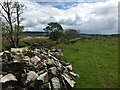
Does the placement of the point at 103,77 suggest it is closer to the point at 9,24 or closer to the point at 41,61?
the point at 41,61

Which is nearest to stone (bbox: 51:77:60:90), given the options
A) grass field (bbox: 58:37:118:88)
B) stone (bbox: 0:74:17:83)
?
grass field (bbox: 58:37:118:88)

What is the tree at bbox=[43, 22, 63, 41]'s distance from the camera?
72725 millimetres

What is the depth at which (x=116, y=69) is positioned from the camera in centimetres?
2375

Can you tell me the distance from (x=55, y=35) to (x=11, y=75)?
54.3 meters

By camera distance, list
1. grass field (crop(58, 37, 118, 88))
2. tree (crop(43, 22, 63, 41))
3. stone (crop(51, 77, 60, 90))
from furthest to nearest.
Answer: tree (crop(43, 22, 63, 41))
grass field (crop(58, 37, 118, 88))
stone (crop(51, 77, 60, 90))

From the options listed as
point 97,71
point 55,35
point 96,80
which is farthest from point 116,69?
point 55,35

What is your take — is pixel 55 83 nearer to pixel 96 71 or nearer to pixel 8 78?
pixel 8 78

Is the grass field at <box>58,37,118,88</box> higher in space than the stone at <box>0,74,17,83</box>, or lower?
lower

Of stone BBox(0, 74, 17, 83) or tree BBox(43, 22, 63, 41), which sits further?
tree BBox(43, 22, 63, 41)

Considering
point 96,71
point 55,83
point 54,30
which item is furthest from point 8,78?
point 54,30

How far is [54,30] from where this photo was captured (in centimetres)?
7681

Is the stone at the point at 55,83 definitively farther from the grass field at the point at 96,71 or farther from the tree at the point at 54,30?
the tree at the point at 54,30

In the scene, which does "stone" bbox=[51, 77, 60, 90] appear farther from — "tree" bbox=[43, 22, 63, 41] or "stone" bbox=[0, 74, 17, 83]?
"tree" bbox=[43, 22, 63, 41]

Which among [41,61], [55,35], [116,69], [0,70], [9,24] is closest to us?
[0,70]
